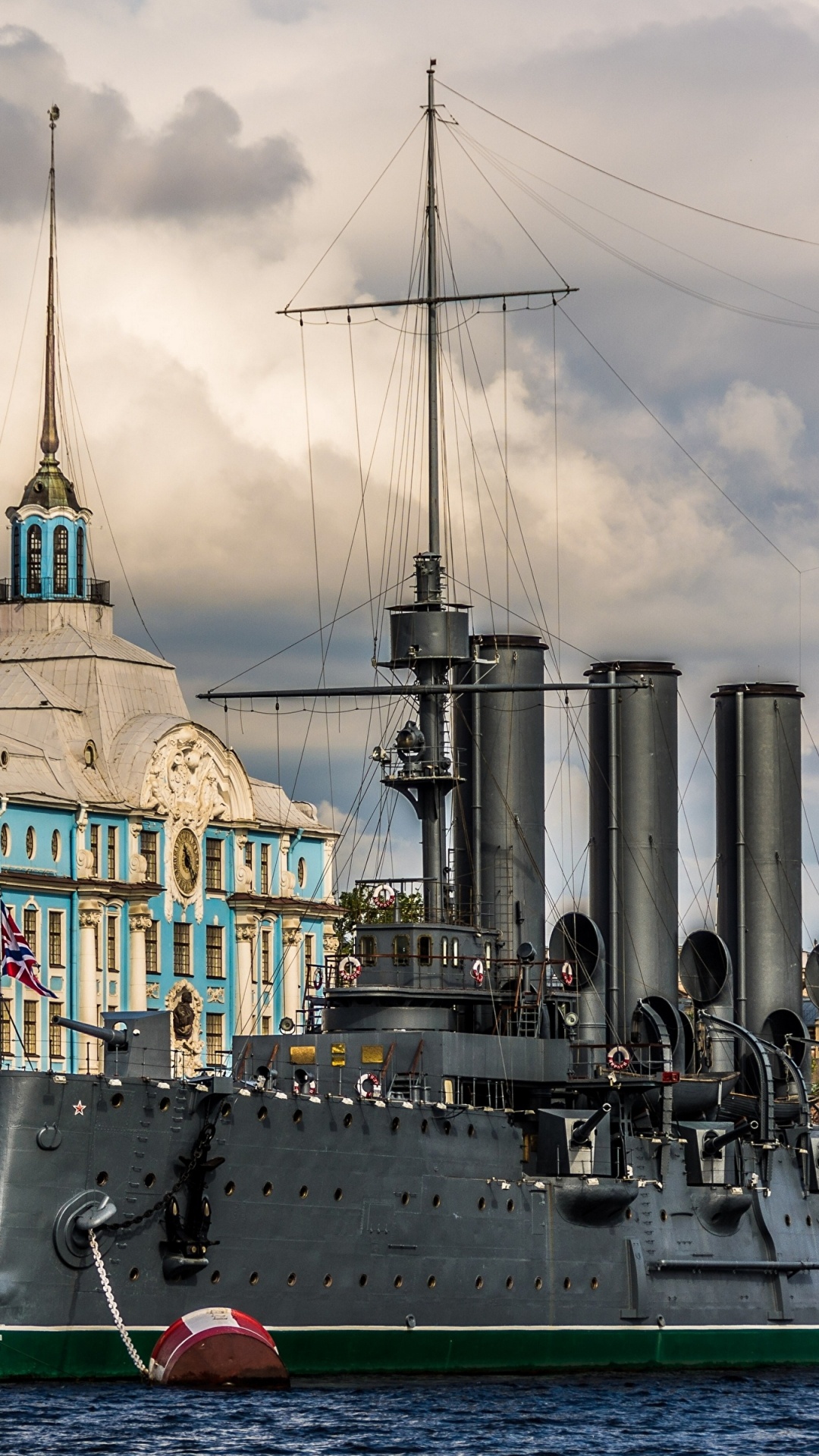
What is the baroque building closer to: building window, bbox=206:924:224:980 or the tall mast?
building window, bbox=206:924:224:980

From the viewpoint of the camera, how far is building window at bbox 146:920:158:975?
3991 inches

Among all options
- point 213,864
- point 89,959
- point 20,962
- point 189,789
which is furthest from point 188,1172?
point 213,864

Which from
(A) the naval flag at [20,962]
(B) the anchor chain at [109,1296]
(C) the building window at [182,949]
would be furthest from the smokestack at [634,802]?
(C) the building window at [182,949]

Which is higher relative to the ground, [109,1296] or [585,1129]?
[585,1129]

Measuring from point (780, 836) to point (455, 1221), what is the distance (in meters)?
17.3

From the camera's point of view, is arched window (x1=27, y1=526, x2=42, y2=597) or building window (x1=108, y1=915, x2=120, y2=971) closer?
building window (x1=108, y1=915, x2=120, y2=971)

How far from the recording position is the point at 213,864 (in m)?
106

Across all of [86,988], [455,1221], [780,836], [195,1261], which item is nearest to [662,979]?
[780,836]

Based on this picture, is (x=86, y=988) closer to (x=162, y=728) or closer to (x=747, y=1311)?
(x=162, y=728)

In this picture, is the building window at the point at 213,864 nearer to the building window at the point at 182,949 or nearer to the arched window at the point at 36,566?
the building window at the point at 182,949

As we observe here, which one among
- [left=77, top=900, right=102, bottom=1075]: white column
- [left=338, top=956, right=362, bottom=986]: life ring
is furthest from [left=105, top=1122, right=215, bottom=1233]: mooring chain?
[left=77, top=900, right=102, bottom=1075]: white column

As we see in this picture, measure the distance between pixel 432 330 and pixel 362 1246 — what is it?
59.5ft

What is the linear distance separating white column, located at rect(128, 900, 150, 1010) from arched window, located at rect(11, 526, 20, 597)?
14.9 metres

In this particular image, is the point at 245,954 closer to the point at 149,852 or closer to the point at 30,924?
the point at 149,852
